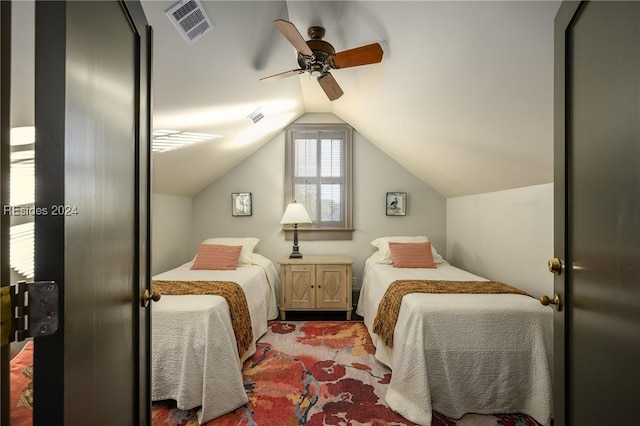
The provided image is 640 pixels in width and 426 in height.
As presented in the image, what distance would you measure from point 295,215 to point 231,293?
5.16ft

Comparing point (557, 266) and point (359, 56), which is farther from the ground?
point (359, 56)

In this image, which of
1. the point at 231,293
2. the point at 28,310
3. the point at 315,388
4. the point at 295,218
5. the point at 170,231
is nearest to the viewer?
the point at 28,310

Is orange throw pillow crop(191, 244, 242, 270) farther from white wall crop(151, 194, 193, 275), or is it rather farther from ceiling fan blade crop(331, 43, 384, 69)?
ceiling fan blade crop(331, 43, 384, 69)

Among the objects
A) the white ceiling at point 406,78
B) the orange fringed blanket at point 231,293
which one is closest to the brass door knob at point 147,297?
the orange fringed blanket at point 231,293

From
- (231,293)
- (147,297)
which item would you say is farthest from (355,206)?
(147,297)

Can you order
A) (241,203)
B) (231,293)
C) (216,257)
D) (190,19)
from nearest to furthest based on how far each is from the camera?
(190,19) → (231,293) → (216,257) → (241,203)

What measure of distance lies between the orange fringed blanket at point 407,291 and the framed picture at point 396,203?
1605 millimetres

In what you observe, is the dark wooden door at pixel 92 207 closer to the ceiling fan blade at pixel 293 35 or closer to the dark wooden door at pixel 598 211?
the ceiling fan blade at pixel 293 35

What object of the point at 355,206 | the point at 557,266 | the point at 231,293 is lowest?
the point at 231,293

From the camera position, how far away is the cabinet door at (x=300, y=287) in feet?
11.2

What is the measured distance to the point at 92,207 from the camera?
67cm

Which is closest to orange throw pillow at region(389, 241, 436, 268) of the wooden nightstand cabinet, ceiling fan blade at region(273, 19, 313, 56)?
the wooden nightstand cabinet

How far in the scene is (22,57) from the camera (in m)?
0.55

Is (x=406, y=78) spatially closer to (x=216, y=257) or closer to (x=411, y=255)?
(x=411, y=255)
